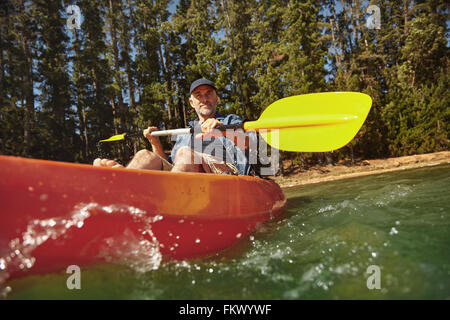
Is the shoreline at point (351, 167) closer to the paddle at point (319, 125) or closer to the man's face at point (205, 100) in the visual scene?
the man's face at point (205, 100)

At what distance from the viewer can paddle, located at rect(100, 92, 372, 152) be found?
246cm

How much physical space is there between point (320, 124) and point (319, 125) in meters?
0.02

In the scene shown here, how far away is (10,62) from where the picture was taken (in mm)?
13836

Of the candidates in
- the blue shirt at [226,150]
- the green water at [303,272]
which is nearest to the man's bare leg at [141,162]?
the blue shirt at [226,150]

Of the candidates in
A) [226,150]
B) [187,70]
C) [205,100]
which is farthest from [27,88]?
[226,150]

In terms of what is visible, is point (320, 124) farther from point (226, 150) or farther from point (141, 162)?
point (141, 162)

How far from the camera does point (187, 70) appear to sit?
13602mm

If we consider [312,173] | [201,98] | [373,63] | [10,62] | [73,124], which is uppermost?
[10,62]

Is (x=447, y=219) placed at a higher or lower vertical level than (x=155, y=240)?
lower

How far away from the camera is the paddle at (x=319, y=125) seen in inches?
97.0

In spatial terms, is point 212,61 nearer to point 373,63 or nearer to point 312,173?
point 312,173
